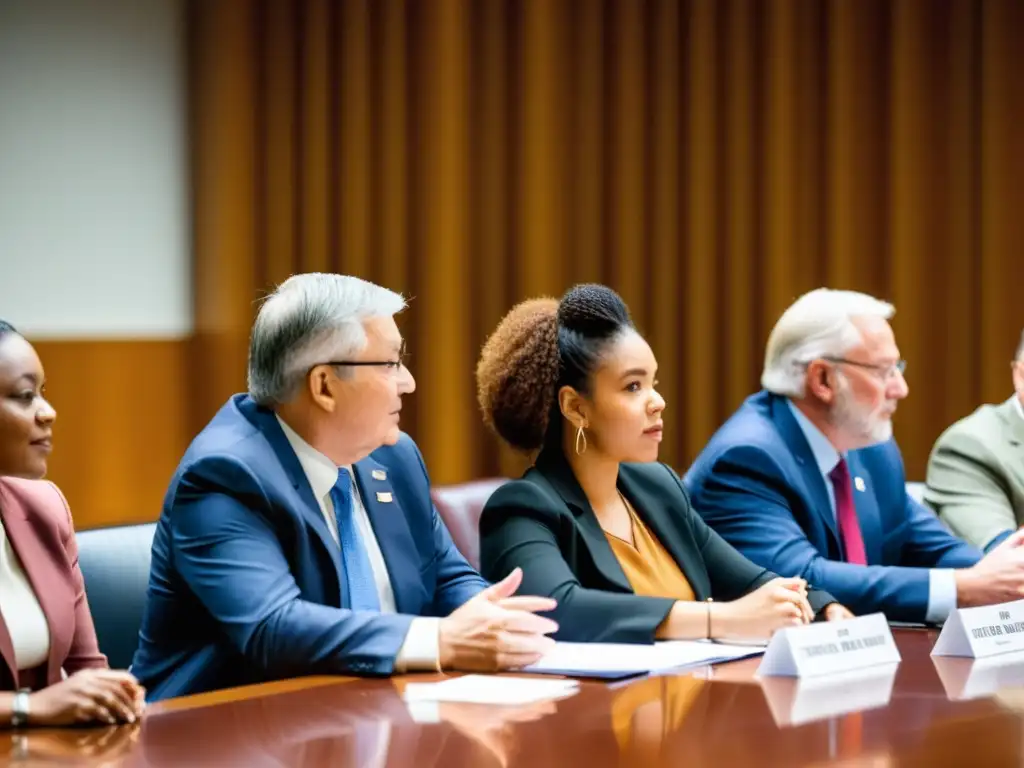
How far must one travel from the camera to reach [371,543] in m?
2.62

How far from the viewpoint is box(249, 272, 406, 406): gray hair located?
2.50m

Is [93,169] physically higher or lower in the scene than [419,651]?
higher

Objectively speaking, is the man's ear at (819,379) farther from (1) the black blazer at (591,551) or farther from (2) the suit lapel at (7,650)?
(2) the suit lapel at (7,650)

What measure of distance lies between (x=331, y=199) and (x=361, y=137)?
23 centimetres

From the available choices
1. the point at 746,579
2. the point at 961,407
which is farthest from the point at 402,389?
the point at 961,407

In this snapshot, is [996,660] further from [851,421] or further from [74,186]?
[74,186]

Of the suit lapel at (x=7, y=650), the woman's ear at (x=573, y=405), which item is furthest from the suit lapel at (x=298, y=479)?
the woman's ear at (x=573, y=405)

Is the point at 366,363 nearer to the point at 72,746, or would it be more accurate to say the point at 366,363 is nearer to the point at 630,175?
the point at 72,746

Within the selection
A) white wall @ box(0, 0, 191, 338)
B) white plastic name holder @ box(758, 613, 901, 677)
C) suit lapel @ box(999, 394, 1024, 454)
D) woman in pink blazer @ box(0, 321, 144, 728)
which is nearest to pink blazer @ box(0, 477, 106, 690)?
woman in pink blazer @ box(0, 321, 144, 728)

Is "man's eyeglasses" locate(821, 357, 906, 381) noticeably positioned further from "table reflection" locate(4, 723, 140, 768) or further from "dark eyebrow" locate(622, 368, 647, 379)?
"table reflection" locate(4, 723, 140, 768)

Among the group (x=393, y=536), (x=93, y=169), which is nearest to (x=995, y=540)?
(x=393, y=536)

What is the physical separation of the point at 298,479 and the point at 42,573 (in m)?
0.43

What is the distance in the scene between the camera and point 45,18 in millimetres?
4555

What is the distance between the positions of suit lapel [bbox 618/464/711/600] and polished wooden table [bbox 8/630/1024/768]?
700 millimetres
